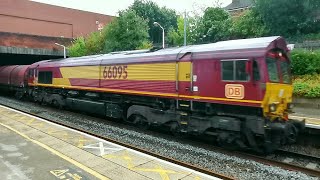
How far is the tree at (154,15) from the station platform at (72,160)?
50.7 meters

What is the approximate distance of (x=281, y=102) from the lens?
10.8m

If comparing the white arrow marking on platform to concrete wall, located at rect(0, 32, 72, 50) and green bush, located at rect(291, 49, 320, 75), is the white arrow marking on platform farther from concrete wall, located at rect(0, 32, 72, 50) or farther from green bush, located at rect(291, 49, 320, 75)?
concrete wall, located at rect(0, 32, 72, 50)

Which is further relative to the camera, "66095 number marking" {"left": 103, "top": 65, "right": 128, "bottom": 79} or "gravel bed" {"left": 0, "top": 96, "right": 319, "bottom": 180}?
"66095 number marking" {"left": 103, "top": 65, "right": 128, "bottom": 79}

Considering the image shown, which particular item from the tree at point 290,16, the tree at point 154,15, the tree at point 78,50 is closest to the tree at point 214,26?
the tree at point 290,16

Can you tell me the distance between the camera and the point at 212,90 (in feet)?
37.3

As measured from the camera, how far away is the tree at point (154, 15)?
62125 millimetres

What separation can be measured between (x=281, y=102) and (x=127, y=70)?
7.25 meters

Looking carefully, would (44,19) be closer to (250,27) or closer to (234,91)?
(250,27)

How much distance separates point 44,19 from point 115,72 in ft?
179

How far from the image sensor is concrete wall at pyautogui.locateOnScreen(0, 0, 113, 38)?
5865 centimetres

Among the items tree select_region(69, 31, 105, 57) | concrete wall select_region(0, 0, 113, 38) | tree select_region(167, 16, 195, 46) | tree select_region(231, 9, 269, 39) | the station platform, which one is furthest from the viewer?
concrete wall select_region(0, 0, 113, 38)

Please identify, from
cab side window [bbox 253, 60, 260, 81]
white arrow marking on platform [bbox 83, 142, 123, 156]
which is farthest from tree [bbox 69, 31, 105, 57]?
cab side window [bbox 253, 60, 260, 81]

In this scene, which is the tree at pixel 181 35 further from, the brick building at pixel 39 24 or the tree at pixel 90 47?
the brick building at pixel 39 24

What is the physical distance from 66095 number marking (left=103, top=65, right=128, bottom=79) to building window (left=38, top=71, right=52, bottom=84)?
24.6 feet
